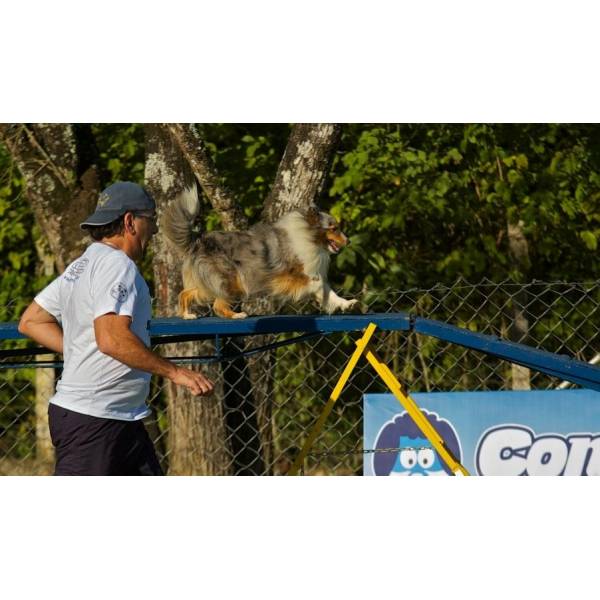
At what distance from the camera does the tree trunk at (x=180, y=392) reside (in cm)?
648

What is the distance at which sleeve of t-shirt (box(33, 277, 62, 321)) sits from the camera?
4.02 meters

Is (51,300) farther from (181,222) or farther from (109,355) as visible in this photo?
(181,222)

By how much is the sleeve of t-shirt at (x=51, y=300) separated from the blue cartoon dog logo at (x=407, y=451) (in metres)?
2.20

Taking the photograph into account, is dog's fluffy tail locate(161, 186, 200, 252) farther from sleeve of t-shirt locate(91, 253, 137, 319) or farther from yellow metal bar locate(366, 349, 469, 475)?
sleeve of t-shirt locate(91, 253, 137, 319)

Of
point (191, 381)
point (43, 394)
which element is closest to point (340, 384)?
point (191, 381)

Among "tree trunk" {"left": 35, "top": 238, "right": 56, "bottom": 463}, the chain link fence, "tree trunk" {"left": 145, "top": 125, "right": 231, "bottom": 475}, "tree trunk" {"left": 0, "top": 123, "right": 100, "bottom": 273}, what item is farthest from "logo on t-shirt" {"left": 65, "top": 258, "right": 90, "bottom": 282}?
"tree trunk" {"left": 35, "top": 238, "right": 56, "bottom": 463}

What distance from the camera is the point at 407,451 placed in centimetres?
550

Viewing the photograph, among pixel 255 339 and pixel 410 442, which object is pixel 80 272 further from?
pixel 255 339

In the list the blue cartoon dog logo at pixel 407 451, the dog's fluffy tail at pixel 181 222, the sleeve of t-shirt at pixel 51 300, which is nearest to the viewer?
the sleeve of t-shirt at pixel 51 300

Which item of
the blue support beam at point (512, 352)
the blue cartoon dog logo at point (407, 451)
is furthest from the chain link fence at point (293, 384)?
the blue support beam at point (512, 352)

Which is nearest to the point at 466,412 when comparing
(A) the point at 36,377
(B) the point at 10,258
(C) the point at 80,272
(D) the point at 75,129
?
(C) the point at 80,272

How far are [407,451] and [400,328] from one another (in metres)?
1.03

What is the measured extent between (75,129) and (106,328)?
13.1 feet

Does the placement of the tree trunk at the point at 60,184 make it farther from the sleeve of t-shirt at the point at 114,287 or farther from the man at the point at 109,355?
the sleeve of t-shirt at the point at 114,287
